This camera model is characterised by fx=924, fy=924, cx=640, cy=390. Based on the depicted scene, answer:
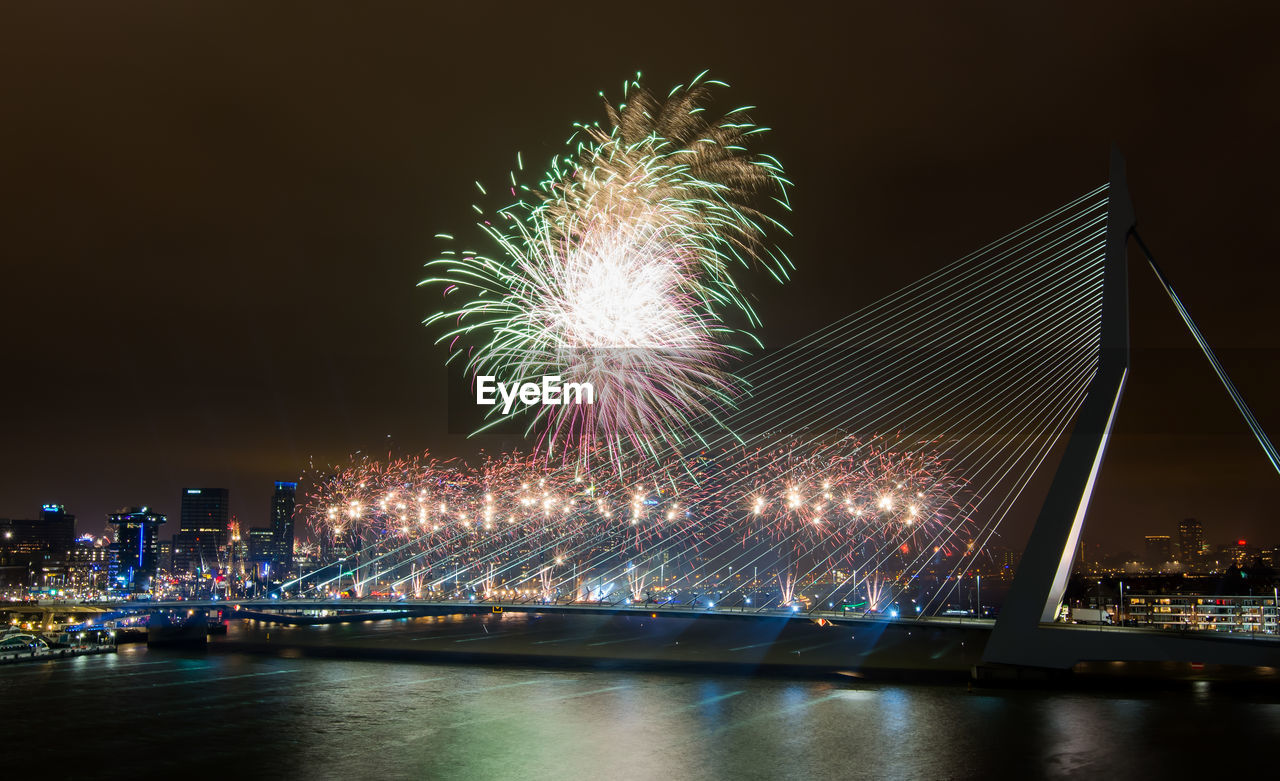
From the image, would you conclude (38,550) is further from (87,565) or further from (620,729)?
(620,729)

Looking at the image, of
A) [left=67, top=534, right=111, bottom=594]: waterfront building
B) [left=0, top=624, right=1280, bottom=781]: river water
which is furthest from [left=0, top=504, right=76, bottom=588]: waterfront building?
[left=0, top=624, right=1280, bottom=781]: river water

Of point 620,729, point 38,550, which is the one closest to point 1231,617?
point 620,729

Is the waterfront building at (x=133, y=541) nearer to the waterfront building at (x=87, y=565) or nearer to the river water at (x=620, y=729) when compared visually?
the waterfront building at (x=87, y=565)

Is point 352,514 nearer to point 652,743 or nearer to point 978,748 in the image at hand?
point 652,743

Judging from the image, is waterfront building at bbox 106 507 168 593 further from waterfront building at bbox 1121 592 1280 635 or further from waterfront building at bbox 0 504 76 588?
waterfront building at bbox 1121 592 1280 635

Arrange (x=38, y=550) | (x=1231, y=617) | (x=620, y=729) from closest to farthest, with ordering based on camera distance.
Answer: (x=620, y=729) < (x=1231, y=617) < (x=38, y=550)

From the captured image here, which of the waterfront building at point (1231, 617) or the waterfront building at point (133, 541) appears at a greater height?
the waterfront building at point (133, 541)

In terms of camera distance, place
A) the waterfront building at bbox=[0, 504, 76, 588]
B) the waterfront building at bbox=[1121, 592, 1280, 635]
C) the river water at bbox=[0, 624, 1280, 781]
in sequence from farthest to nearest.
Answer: the waterfront building at bbox=[0, 504, 76, 588] → the waterfront building at bbox=[1121, 592, 1280, 635] → the river water at bbox=[0, 624, 1280, 781]

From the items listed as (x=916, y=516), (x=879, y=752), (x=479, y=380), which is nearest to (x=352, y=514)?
(x=479, y=380)

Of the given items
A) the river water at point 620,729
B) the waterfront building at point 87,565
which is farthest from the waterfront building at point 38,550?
the river water at point 620,729
